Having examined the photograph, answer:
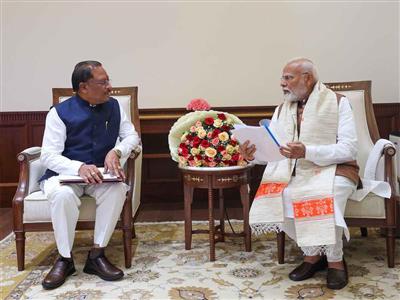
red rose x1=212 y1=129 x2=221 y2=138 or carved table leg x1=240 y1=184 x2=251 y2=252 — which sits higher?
red rose x1=212 y1=129 x2=221 y2=138

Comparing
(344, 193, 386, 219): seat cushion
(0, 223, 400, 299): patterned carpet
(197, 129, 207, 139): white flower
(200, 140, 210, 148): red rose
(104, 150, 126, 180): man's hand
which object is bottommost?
(0, 223, 400, 299): patterned carpet

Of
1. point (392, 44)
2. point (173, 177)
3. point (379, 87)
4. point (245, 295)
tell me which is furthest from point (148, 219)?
point (392, 44)

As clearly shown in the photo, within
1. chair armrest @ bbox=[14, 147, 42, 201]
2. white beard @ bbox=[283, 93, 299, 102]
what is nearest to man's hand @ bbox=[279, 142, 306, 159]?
white beard @ bbox=[283, 93, 299, 102]

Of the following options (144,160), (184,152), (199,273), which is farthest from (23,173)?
(144,160)

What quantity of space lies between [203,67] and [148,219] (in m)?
1.43

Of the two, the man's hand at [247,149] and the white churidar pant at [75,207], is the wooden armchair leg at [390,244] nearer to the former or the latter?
the man's hand at [247,149]

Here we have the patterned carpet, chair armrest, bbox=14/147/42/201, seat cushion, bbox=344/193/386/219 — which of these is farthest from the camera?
chair armrest, bbox=14/147/42/201

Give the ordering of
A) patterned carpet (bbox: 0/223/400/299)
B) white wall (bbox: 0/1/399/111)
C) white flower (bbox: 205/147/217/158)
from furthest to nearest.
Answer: white wall (bbox: 0/1/399/111) → white flower (bbox: 205/147/217/158) → patterned carpet (bbox: 0/223/400/299)

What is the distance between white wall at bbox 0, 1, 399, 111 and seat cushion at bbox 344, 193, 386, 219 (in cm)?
174

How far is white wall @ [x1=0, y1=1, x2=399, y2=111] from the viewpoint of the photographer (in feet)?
13.4

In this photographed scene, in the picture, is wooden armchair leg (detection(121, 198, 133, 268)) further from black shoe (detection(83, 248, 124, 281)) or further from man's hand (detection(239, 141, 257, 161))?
man's hand (detection(239, 141, 257, 161))

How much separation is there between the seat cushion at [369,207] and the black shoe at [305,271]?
35cm

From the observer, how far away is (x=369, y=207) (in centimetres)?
258

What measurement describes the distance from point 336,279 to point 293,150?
70 centimetres
